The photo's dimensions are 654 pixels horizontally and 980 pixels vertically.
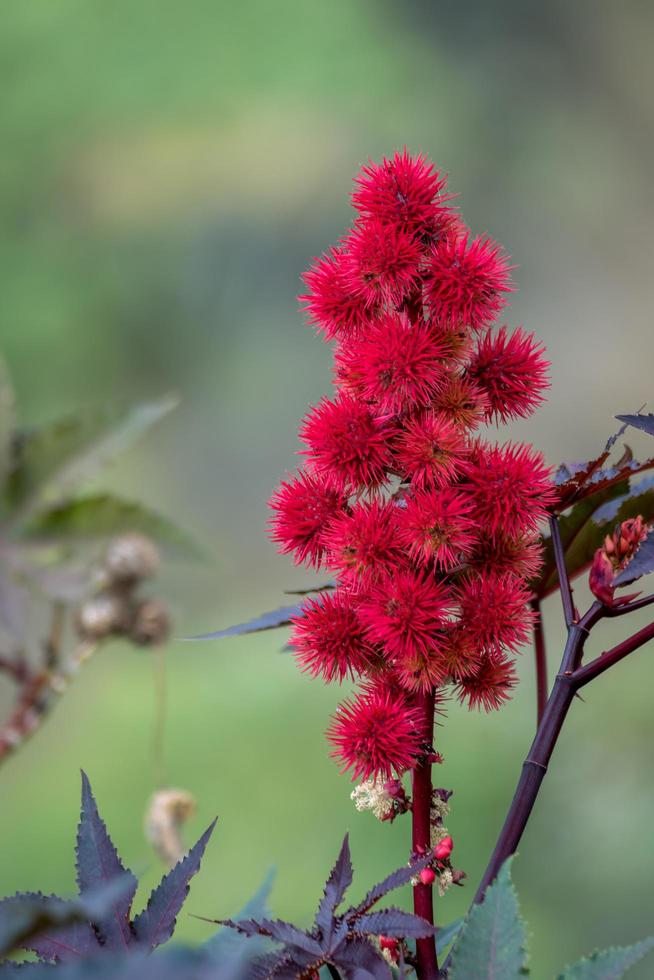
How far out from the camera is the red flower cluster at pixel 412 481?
24 cm

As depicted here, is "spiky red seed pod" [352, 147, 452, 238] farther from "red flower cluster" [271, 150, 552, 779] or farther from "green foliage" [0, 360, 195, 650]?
"green foliage" [0, 360, 195, 650]

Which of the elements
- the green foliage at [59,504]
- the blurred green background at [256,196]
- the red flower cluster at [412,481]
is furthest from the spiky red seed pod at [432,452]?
the blurred green background at [256,196]

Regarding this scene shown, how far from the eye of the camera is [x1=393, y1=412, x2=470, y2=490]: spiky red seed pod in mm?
245

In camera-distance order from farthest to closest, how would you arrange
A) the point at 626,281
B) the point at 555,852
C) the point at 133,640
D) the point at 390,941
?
the point at 626,281
the point at 555,852
the point at 133,640
the point at 390,941

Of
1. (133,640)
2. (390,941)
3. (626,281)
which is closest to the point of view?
(390,941)

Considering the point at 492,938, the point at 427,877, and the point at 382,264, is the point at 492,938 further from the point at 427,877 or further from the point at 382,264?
the point at 382,264

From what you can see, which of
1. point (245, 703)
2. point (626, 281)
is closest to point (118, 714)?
point (245, 703)

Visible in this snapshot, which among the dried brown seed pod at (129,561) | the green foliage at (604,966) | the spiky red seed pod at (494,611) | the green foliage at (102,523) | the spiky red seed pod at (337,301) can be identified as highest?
the green foliage at (102,523)

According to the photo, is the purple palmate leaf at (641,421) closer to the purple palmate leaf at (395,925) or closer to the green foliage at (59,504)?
the purple palmate leaf at (395,925)

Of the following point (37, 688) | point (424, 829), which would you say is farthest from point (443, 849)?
point (37, 688)

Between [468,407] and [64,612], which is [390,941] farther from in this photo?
[64,612]

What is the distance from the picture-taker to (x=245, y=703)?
1.14 m

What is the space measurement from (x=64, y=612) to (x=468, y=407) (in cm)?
45

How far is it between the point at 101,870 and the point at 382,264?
0.55ft
